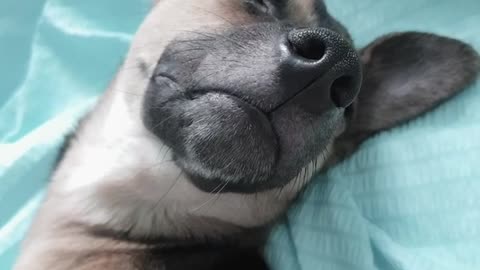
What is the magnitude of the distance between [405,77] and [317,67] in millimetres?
736

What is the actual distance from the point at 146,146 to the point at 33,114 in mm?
1244

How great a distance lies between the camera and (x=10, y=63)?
2.83m

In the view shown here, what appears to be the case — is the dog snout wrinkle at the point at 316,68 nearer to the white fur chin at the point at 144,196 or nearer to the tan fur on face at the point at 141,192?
the tan fur on face at the point at 141,192

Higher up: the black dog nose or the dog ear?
the black dog nose

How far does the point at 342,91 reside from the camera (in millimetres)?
1280

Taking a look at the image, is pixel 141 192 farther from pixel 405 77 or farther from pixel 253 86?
pixel 405 77

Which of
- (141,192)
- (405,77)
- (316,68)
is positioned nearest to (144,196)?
(141,192)

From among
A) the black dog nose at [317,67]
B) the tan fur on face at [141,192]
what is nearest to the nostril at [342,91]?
the black dog nose at [317,67]

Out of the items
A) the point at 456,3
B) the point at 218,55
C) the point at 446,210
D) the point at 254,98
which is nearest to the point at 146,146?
the point at 218,55

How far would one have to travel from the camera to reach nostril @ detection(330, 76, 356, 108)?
4.13 feet

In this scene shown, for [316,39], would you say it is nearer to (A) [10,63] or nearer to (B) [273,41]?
(B) [273,41]

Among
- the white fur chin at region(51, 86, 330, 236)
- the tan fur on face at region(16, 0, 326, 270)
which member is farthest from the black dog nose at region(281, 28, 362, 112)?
the white fur chin at region(51, 86, 330, 236)

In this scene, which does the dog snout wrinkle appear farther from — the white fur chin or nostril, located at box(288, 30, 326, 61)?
the white fur chin

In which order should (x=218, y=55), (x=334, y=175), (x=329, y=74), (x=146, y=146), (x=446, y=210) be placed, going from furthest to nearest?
1. (x=334, y=175)
2. (x=146, y=146)
3. (x=446, y=210)
4. (x=218, y=55)
5. (x=329, y=74)
